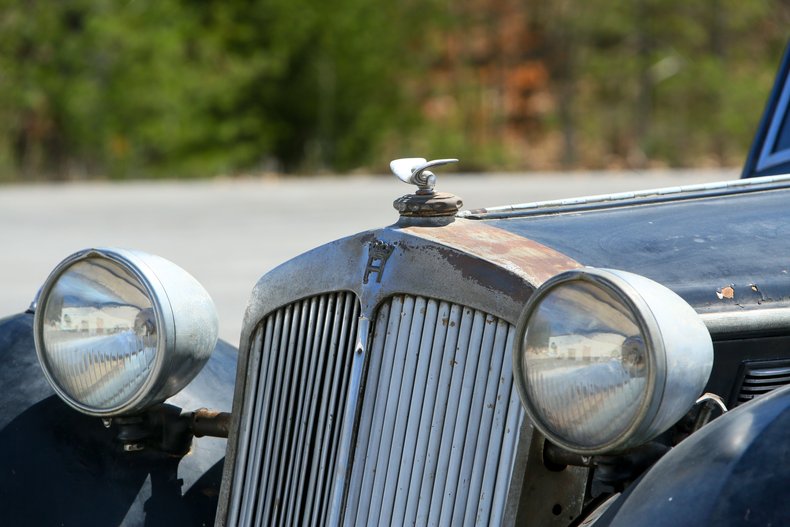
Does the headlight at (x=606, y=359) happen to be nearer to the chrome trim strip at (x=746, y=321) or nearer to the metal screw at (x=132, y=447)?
the chrome trim strip at (x=746, y=321)

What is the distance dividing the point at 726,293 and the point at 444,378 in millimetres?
540

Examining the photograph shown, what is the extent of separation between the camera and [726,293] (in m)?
2.28

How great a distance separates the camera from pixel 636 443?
1.93 m

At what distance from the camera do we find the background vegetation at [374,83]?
81.8 feet

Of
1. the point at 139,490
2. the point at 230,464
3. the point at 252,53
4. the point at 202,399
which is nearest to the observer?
the point at 230,464

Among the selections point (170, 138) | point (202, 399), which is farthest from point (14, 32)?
point (202, 399)

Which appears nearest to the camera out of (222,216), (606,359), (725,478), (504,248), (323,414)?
(725,478)

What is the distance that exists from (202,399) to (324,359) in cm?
71

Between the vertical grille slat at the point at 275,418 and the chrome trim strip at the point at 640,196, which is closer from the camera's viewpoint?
the vertical grille slat at the point at 275,418

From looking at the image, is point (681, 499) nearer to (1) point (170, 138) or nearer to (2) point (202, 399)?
(2) point (202, 399)


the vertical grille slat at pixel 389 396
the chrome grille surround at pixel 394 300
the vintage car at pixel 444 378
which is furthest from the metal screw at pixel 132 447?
the vertical grille slat at pixel 389 396

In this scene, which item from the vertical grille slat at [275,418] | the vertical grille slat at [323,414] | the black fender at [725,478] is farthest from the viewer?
the vertical grille slat at [275,418]

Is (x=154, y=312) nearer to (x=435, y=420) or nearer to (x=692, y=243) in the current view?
(x=435, y=420)

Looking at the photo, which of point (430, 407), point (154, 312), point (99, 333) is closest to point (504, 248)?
point (430, 407)
